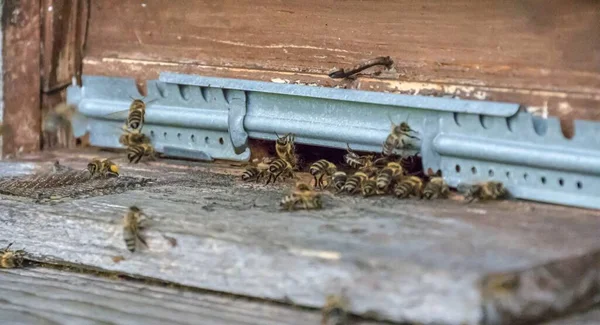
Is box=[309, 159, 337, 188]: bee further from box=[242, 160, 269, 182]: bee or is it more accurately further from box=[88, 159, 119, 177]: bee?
box=[88, 159, 119, 177]: bee

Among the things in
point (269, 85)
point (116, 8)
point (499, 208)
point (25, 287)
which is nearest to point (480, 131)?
point (499, 208)

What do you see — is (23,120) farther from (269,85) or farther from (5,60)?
(269,85)

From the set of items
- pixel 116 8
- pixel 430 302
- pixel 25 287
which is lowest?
pixel 25 287

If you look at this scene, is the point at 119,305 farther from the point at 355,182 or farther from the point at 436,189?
the point at 436,189

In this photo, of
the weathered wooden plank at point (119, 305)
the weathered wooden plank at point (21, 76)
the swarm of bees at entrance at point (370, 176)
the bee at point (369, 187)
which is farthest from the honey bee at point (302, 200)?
the weathered wooden plank at point (21, 76)

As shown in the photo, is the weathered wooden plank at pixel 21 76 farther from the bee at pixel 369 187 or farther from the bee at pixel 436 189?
the bee at pixel 436 189

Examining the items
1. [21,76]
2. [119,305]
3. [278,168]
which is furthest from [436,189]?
[21,76]
